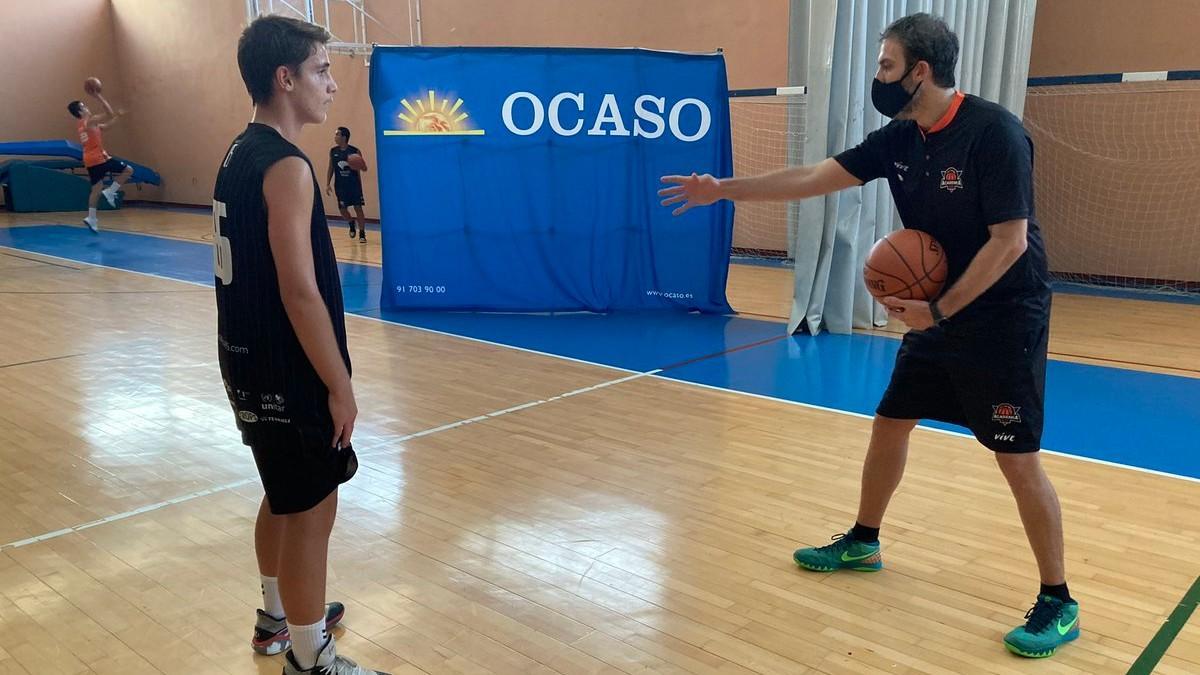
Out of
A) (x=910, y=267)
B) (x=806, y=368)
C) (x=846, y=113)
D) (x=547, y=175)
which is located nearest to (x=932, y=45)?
(x=910, y=267)

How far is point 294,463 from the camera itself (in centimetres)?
203

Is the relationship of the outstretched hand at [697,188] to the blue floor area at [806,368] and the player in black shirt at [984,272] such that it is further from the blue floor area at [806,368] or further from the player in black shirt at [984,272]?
the blue floor area at [806,368]

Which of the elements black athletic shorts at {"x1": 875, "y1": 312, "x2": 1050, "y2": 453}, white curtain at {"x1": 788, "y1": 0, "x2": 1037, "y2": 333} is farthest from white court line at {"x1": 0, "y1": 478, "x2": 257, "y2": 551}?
white curtain at {"x1": 788, "y1": 0, "x2": 1037, "y2": 333}

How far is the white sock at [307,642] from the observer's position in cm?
214

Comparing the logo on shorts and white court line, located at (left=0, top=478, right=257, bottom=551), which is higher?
the logo on shorts

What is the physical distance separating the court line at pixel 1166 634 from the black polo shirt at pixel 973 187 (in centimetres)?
96

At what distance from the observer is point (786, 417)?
4.65 metres

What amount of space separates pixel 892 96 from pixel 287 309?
1.71 m

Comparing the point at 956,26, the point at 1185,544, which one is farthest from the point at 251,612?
the point at 956,26

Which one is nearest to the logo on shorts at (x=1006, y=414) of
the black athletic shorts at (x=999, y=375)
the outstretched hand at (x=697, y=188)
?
the black athletic shorts at (x=999, y=375)

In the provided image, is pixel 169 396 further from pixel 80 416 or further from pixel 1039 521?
pixel 1039 521

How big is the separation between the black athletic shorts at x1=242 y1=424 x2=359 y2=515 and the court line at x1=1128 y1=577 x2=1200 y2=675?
2134mm

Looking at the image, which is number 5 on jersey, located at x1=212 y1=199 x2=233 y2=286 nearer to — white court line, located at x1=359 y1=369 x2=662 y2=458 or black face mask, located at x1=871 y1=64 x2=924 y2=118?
black face mask, located at x1=871 y1=64 x2=924 y2=118

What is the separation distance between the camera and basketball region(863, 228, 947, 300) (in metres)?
2.49
